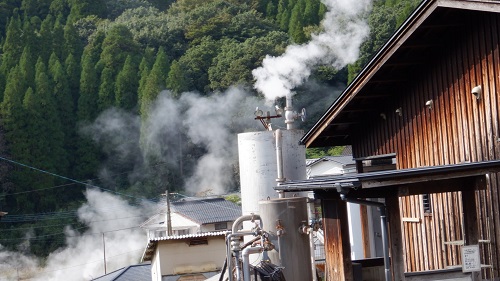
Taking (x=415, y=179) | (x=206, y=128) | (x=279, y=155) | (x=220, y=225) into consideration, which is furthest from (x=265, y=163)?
(x=206, y=128)

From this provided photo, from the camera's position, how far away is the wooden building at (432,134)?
28.8 ft

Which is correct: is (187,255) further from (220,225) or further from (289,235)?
(220,225)

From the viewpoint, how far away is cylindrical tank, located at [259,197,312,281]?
14578 millimetres

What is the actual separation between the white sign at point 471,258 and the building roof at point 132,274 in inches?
755

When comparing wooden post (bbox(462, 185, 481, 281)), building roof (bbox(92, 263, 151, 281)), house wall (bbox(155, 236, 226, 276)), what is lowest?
building roof (bbox(92, 263, 151, 281))

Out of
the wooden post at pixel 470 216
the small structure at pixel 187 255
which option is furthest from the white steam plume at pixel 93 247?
the wooden post at pixel 470 216

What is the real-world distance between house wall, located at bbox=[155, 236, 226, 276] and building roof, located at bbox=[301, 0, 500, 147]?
12293 mm

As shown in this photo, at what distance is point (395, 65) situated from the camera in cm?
1158

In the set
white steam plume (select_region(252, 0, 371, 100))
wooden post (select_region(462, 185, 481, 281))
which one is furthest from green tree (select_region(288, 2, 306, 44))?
wooden post (select_region(462, 185, 481, 281))

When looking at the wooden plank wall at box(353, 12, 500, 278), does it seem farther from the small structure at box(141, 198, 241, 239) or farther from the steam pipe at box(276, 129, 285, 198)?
the small structure at box(141, 198, 241, 239)

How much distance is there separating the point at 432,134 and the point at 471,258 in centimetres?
300

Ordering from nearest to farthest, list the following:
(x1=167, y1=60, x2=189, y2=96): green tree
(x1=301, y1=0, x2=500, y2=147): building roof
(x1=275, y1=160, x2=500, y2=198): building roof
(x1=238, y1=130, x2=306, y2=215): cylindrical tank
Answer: (x1=275, y1=160, x2=500, y2=198): building roof, (x1=301, y1=0, x2=500, y2=147): building roof, (x1=238, y1=130, x2=306, y2=215): cylindrical tank, (x1=167, y1=60, x2=189, y2=96): green tree

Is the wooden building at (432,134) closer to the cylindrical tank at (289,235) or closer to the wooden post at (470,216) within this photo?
the wooden post at (470,216)

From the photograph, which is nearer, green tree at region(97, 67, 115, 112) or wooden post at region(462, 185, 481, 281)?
wooden post at region(462, 185, 481, 281)
